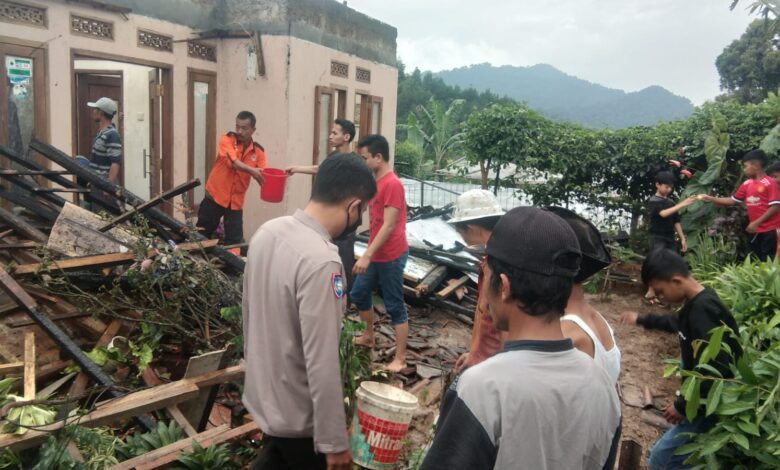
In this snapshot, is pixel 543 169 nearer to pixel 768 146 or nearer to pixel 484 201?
pixel 768 146

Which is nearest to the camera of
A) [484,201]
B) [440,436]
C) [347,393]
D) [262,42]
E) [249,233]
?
[440,436]

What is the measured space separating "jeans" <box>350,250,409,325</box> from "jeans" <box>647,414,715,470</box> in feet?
7.76

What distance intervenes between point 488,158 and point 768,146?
4.73 m

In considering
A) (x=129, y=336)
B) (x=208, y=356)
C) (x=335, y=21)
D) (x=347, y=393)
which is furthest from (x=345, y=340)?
(x=335, y=21)

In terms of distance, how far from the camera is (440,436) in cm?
133

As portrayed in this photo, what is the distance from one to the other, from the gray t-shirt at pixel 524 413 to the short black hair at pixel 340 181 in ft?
3.85

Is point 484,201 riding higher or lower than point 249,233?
higher

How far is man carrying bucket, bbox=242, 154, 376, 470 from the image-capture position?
216 cm

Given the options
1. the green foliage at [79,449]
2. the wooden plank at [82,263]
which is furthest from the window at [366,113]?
the green foliage at [79,449]

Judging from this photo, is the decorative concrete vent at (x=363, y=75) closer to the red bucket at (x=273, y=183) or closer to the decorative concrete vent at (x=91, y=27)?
the decorative concrete vent at (x=91, y=27)

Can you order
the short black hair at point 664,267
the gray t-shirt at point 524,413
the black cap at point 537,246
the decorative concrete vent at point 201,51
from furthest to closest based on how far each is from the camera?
the decorative concrete vent at point 201,51
the short black hair at point 664,267
the black cap at point 537,246
the gray t-shirt at point 524,413

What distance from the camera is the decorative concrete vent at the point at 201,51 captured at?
831 cm

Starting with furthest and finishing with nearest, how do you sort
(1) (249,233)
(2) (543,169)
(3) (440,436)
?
1. (2) (543,169)
2. (1) (249,233)
3. (3) (440,436)

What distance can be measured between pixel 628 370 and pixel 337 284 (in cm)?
483
